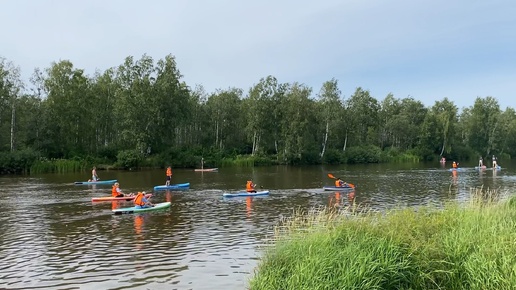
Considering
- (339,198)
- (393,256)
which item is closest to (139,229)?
(393,256)

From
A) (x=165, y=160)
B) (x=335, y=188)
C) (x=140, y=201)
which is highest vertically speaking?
(x=165, y=160)

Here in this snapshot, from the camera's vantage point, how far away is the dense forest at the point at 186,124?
6134cm

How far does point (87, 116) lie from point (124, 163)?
12.0 metres

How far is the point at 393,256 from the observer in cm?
946

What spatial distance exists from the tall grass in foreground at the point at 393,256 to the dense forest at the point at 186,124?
53.1 meters

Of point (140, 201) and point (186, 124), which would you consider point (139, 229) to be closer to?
point (140, 201)

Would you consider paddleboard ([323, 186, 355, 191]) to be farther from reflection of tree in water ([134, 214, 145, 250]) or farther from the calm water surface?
reflection of tree in water ([134, 214, 145, 250])

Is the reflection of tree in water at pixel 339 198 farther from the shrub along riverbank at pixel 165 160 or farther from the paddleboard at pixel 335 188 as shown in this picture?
the shrub along riverbank at pixel 165 160

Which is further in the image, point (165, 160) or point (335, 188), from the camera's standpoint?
point (165, 160)

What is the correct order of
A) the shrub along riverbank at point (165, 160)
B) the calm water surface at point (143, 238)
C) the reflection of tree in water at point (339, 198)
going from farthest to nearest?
1. the shrub along riverbank at point (165, 160)
2. the reflection of tree in water at point (339, 198)
3. the calm water surface at point (143, 238)

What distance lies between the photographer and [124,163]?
62.0 meters

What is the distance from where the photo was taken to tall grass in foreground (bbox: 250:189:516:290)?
881 centimetres

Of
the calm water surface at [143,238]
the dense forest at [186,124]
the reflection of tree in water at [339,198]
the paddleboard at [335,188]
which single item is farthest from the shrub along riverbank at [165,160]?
the reflection of tree in water at [339,198]

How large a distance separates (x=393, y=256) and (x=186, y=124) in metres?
73.1
